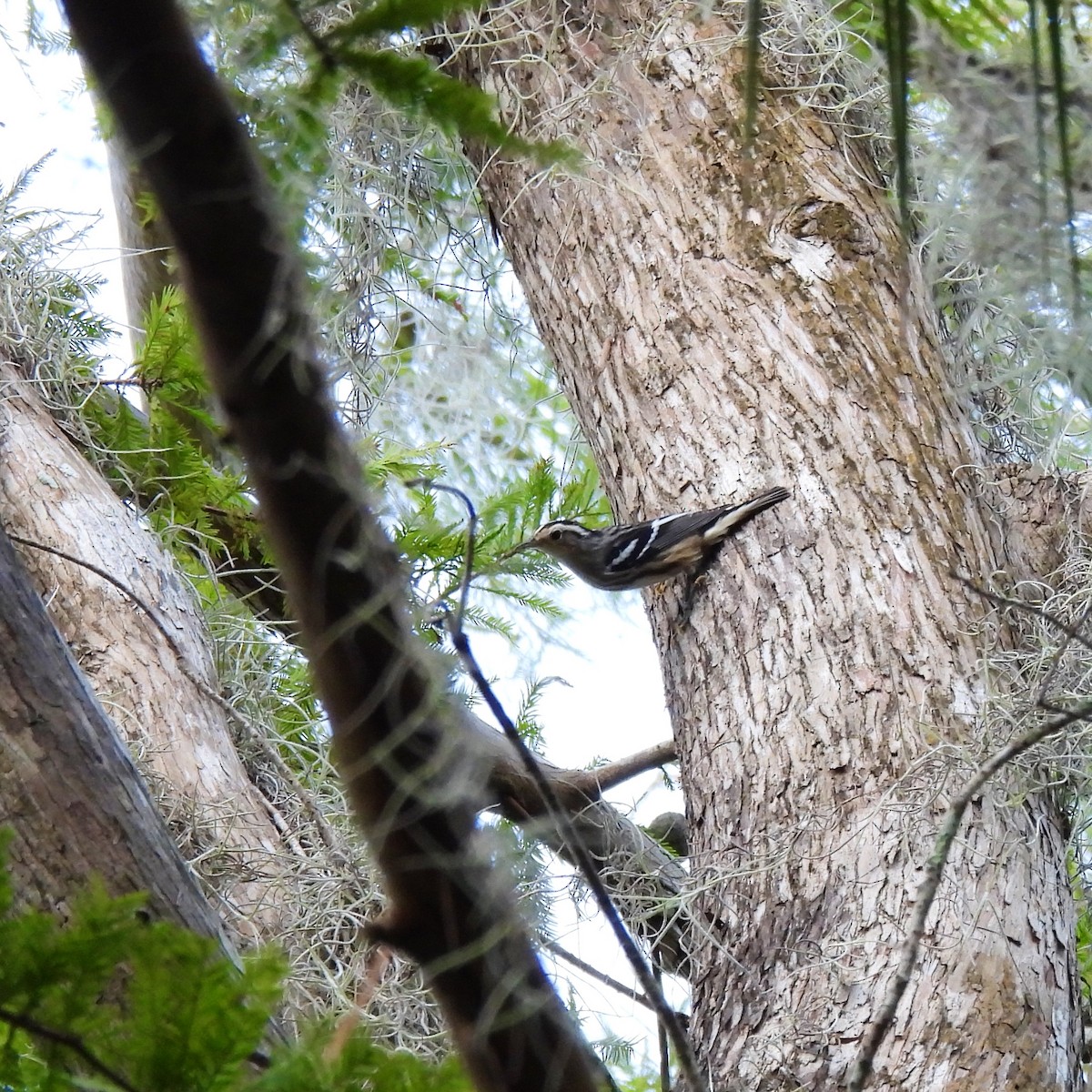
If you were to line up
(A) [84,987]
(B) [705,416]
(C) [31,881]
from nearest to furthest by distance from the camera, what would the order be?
(A) [84,987] → (C) [31,881] → (B) [705,416]

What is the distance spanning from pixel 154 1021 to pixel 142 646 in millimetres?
1973

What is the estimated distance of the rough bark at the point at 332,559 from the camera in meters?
0.65

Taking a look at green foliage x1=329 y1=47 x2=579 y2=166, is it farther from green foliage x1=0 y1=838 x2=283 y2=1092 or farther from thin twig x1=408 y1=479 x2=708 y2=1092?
green foliage x1=0 y1=838 x2=283 y2=1092

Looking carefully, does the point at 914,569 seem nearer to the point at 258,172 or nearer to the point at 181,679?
the point at 181,679

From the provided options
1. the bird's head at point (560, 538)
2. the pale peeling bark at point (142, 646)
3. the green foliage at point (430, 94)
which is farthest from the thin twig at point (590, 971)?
the bird's head at point (560, 538)

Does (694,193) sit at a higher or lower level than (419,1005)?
higher

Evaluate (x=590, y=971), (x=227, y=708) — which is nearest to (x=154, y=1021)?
(x=590, y=971)

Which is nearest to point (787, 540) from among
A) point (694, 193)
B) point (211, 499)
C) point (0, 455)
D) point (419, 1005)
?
point (694, 193)

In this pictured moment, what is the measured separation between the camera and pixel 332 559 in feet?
2.29

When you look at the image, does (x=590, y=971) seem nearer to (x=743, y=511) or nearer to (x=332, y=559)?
(x=743, y=511)

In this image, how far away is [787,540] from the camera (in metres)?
2.29

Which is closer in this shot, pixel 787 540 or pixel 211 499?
pixel 787 540

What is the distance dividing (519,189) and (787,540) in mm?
1119

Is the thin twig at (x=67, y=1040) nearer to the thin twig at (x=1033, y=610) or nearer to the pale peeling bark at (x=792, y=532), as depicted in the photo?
the thin twig at (x=1033, y=610)
